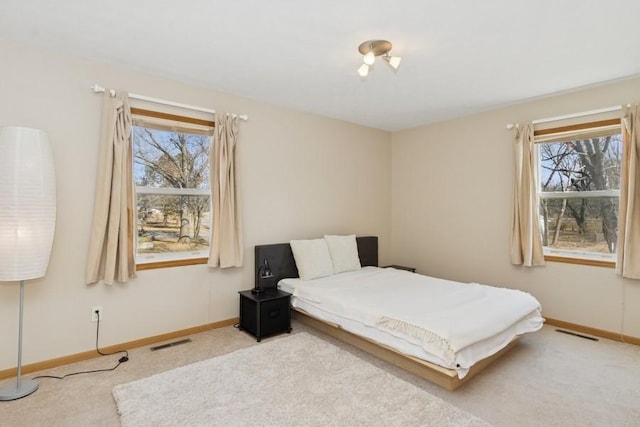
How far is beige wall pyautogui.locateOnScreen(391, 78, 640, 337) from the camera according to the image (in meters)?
3.33

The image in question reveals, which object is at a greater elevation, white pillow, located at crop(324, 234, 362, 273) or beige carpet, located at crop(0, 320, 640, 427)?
white pillow, located at crop(324, 234, 362, 273)

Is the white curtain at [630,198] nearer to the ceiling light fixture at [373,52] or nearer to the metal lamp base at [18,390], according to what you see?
the ceiling light fixture at [373,52]

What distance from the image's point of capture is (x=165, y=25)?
2279 millimetres

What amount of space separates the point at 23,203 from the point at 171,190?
1.23m

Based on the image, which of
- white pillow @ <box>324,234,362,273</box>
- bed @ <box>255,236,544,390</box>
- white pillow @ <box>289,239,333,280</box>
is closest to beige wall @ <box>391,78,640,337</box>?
bed @ <box>255,236,544,390</box>

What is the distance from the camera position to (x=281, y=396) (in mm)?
2221

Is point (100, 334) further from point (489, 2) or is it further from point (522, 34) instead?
point (522, 34)

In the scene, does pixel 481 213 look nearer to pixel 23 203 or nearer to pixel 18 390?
pixel 23 203

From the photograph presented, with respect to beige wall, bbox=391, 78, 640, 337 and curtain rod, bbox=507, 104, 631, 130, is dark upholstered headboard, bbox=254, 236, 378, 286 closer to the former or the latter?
beige wall, bbox=391, 78, 640, 337

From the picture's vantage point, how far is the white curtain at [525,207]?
12.2ft

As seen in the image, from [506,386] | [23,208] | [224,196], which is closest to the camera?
[23,208]

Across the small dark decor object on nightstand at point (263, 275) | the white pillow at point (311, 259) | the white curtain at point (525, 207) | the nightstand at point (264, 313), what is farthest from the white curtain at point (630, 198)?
the small dark decor object on nightstand at point (263, 275)

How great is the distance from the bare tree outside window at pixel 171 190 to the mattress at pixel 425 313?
1180 millimetres

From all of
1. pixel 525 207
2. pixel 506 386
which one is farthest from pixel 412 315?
pixel 525 207
